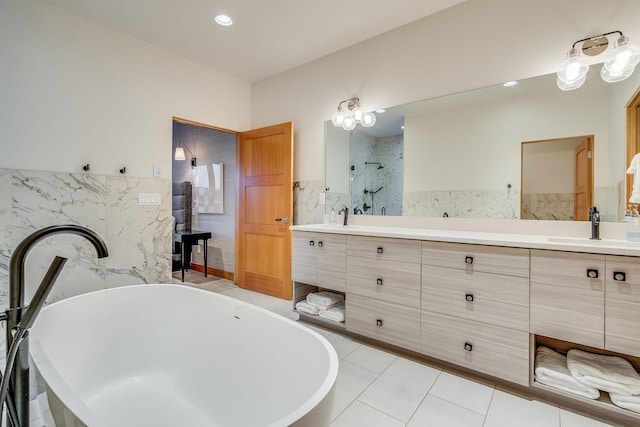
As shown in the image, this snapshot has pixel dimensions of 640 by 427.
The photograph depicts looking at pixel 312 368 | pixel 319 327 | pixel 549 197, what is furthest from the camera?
pixel 319 327

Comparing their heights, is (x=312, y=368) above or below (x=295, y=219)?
below

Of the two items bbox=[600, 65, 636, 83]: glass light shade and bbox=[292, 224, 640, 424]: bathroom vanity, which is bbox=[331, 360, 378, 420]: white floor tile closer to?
bbox=[292, 224, 640, 424]: bathroom vanity

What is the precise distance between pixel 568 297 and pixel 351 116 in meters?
2.31

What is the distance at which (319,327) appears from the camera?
269 centimetres

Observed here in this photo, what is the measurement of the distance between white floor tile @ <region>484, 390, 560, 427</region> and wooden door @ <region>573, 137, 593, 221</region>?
1238 mm

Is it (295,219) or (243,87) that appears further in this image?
(243,87)

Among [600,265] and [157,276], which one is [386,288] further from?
[157,276]

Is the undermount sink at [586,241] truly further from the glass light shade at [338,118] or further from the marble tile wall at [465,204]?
the glass light shade at [338,118]

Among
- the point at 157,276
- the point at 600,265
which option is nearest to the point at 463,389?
the point at 600,265

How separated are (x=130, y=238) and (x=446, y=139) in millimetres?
3200

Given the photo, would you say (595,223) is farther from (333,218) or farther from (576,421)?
(333,218)

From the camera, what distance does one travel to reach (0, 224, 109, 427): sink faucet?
81 centimetres

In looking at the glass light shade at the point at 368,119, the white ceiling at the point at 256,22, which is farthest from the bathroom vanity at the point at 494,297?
the white ceiling at the point at 256,22

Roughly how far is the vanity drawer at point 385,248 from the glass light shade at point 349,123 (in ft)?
4.19
